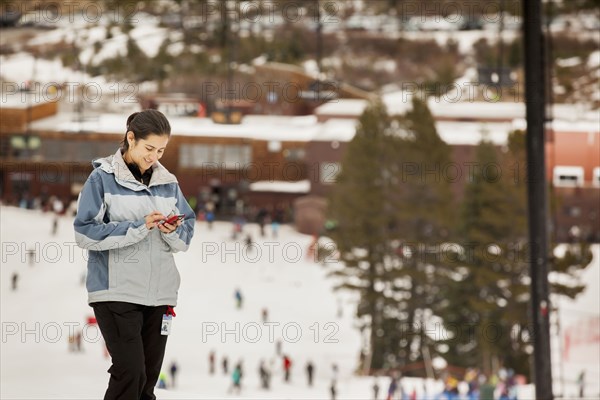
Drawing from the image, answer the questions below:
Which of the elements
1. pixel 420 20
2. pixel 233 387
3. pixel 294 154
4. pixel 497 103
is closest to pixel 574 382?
pixel 233 387

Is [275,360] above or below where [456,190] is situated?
below

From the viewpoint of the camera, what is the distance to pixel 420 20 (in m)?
25.8

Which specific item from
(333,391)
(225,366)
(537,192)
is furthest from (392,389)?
(537,192)

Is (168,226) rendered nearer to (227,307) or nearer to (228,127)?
(227,307)

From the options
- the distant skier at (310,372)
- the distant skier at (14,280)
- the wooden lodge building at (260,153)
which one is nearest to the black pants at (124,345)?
the distant skier at (310,372)

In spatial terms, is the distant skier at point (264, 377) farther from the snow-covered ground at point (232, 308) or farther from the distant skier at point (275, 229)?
the distant skier at point (275, 229)

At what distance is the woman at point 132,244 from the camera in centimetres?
160

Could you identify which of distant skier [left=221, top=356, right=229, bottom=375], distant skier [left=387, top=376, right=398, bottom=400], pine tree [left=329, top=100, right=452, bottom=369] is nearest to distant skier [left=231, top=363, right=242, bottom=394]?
distant skier [left=221, top=356, right=229, bottom=375]

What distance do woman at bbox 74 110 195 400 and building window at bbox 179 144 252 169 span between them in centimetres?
1691

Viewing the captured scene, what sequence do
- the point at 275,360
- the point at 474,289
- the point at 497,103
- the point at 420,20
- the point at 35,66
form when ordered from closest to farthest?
the point at 275,360
the point at 474,289
the point at 497,103
the point at 35,66
the point at 420,20

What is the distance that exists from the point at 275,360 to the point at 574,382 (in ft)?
14.9

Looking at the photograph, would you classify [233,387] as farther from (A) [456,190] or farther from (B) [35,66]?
→ (B) [35,66]

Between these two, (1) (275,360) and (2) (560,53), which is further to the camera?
(2) (560,53)

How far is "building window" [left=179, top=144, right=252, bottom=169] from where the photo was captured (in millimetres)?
18656
